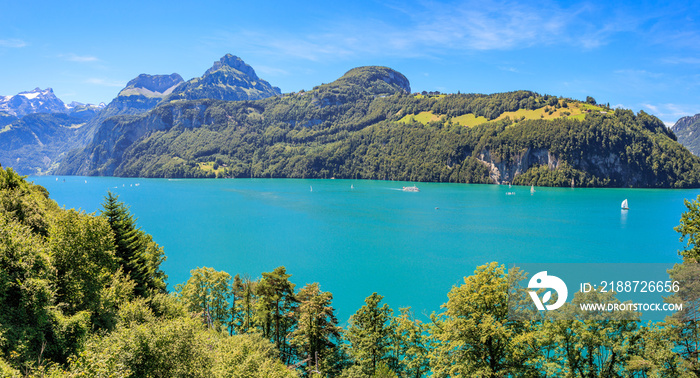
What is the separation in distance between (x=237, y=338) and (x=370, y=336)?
8.61 meters

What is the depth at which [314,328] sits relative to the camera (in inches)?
998

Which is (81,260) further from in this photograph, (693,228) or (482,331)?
(693,228)

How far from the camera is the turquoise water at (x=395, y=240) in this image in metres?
46.6

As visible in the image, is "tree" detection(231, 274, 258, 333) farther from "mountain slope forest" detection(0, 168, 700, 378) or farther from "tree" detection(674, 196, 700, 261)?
"tree" detection(674, 196, 700, 261)

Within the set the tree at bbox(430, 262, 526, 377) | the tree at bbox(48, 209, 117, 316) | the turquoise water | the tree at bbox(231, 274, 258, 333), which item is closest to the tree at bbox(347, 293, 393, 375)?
the tree at bbox(430, 262, 526, 377)

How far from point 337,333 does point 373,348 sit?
125 inches

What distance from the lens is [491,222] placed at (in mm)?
86375

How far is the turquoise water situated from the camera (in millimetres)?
46562

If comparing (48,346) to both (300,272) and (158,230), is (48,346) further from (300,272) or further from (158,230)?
(158,230)

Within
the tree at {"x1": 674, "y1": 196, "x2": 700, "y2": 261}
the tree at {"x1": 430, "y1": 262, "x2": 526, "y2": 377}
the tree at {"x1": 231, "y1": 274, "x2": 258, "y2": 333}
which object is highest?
the tree at {"x1": 674, "y1": 196, "x2": 700, "y2": 261}

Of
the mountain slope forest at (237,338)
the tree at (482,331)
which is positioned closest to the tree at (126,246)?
the mountain slope forest at (237,338)

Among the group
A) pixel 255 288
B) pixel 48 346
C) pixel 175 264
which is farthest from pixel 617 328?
pixel 175 264

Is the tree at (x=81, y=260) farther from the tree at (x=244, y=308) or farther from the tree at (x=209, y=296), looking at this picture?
the tree at (x=244, y=308)

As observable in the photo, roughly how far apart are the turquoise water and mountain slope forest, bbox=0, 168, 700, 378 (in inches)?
435
